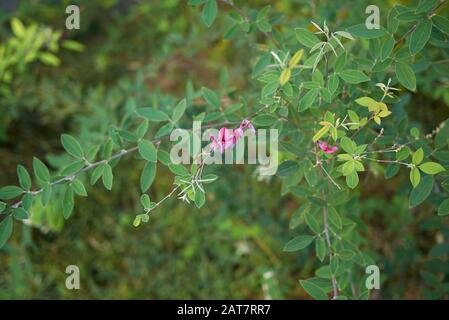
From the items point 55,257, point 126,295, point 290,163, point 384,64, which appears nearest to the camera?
point 384,64

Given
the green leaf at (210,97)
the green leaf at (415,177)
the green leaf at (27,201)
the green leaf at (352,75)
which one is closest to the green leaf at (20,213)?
the green leaf at (27,201)

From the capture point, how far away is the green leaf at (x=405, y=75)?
122cm

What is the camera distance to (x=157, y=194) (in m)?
2.71

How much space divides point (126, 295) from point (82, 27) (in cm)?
150

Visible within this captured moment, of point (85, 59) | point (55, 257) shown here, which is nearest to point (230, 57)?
point (85, 59)

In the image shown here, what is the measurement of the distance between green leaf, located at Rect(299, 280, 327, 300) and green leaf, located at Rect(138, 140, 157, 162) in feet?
1.68

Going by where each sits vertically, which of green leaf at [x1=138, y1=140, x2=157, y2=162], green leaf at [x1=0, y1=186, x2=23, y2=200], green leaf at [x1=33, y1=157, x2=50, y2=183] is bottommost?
green leaf at [x1=0, y1=186, x2=23, y2=200]

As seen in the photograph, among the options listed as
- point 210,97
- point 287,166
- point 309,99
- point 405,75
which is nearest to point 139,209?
point 210,97

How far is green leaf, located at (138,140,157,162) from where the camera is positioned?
4.30 feet

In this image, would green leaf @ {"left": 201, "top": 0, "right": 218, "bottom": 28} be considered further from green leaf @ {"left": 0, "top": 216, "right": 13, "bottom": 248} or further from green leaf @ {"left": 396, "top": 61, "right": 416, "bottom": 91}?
green leaf @ {"left": 0, "top": 216, "right": 13, "bottom": 248}

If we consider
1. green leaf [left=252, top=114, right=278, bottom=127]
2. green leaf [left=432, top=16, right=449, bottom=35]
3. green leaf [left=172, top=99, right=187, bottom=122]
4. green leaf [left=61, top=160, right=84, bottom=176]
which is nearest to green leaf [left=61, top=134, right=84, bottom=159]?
green leaf [left=61, top=160, right=84, bottom=176]

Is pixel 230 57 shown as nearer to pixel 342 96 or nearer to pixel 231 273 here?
pixel 231 273

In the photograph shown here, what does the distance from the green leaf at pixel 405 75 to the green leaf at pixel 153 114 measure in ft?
2.03

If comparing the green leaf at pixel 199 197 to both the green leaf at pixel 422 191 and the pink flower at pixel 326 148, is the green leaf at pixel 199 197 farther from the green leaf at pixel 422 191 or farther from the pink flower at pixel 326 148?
the green leaf at pixel 422 191
